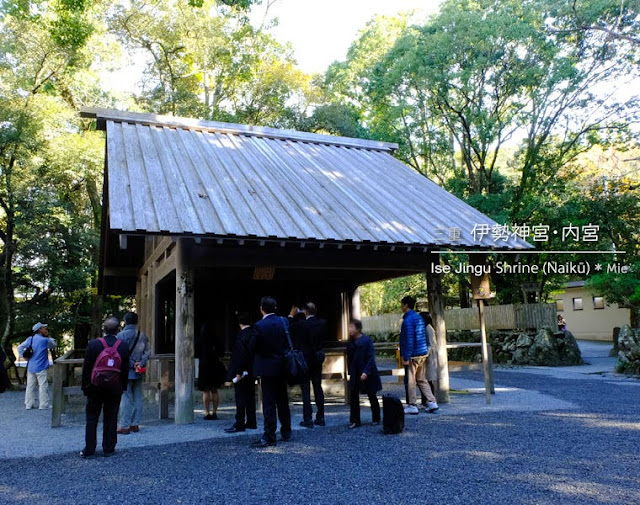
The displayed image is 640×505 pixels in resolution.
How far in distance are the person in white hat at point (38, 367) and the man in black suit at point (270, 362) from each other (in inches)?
288

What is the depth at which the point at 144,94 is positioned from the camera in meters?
25.7

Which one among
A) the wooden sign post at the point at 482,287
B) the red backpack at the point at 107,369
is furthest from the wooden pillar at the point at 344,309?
the red backpack at the point at 107,369

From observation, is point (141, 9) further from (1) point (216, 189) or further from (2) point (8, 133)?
(1) point (216, 189)

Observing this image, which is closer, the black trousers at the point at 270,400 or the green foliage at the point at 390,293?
the black trousers at the point at 270,400

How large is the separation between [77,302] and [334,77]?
18.4m

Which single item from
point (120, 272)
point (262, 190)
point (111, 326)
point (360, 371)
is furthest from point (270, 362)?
point (120, 272)

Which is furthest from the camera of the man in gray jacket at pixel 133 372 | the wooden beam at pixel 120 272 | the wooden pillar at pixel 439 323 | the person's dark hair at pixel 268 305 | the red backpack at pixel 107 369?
the wooden beam at pixel 120 272

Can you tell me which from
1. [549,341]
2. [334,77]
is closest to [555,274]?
[549,341]

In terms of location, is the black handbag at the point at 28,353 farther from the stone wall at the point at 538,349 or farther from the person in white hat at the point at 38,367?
the stone wall at the point at 538,349

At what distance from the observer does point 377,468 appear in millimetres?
5465

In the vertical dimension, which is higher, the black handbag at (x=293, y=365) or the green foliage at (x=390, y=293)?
the green foliage at (x=390, y=293)

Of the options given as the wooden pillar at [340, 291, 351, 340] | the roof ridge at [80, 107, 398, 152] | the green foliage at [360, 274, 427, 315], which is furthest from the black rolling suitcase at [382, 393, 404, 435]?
the green foliage at [360, 274, 427, 315]

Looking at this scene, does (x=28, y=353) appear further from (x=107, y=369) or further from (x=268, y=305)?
(x=268, y=305)

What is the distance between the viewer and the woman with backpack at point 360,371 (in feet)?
24.9
